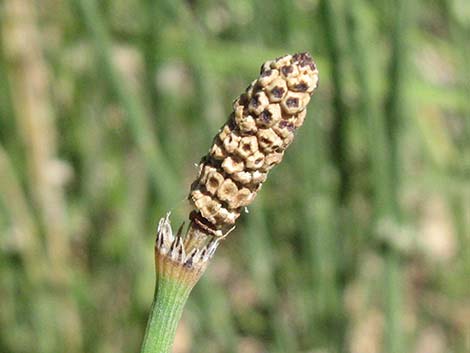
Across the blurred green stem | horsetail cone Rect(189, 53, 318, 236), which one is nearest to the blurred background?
the blurred green stem

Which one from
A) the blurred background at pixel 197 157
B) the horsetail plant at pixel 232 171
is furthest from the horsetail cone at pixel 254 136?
the blurred background at pixel 197 157

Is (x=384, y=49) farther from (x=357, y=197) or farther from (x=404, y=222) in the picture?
(x=404, y=222)

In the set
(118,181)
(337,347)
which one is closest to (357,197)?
(337,347)

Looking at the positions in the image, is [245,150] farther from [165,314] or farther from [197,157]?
[197,157]

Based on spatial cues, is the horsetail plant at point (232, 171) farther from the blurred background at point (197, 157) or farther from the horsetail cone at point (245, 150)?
the blurred background at point (197, 157)

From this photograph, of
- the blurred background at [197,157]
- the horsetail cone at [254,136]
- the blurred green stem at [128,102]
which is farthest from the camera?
the blurred background at [197,157]

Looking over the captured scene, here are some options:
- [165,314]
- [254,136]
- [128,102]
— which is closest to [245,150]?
[254,136]
